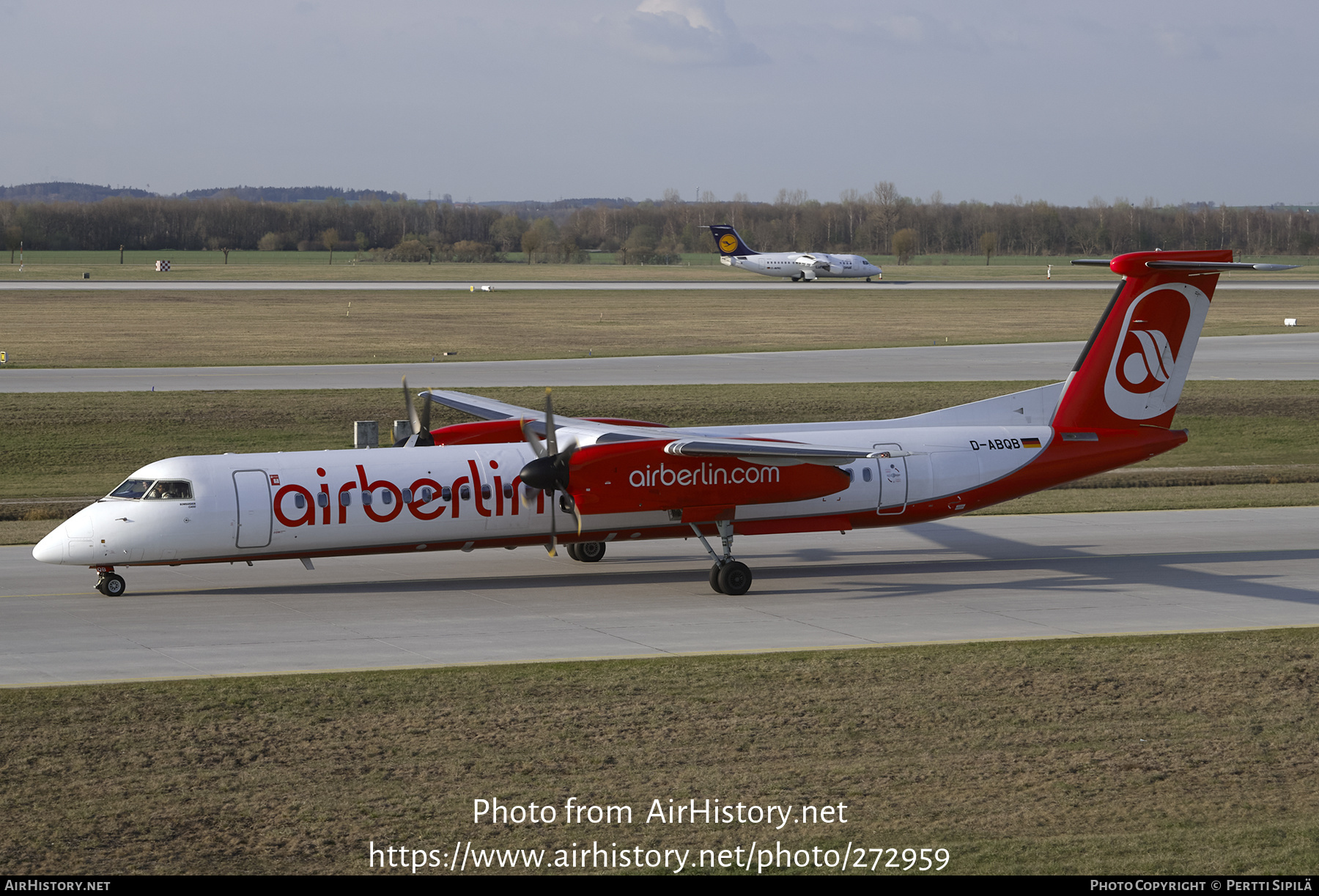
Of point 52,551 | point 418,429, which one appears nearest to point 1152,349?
point 418,429

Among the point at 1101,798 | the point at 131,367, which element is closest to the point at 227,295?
the point at 131,367

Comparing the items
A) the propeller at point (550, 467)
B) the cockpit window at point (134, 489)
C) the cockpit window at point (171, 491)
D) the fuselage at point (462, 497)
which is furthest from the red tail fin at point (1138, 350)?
the cockpit window at point (134, 489)

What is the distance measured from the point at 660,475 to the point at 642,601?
2.26 meters

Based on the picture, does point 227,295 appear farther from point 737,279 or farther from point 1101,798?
point 1101,798

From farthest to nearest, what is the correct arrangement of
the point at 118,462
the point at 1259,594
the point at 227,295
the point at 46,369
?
the point at 227,295 → the point at 46,369 → the point at 118,462 → the point at 1259,594

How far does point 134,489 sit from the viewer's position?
21.8 meters

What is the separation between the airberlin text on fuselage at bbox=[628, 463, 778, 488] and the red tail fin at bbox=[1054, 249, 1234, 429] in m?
6.70

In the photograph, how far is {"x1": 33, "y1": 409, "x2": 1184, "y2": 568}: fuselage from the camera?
21516 millimetres

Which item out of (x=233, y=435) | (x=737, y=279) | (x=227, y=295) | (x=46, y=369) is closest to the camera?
(x=233, y=435)

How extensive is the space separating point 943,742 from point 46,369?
47.4 meters

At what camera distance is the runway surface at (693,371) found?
4962 centimetres

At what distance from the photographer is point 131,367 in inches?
2104

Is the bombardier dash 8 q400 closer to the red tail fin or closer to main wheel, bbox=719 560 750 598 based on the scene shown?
the red tail fin

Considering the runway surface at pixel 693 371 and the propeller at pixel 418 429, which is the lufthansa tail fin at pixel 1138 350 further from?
the runway surface at pixel 693 371
